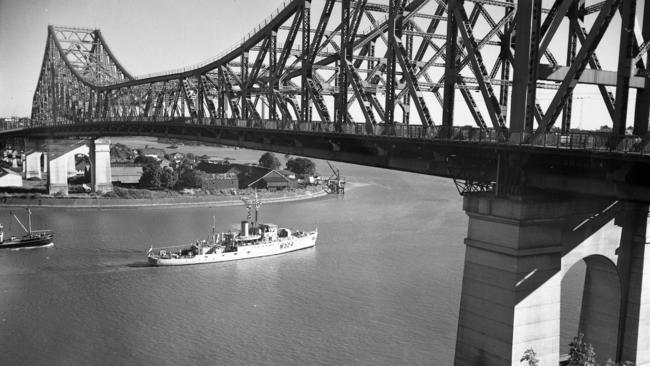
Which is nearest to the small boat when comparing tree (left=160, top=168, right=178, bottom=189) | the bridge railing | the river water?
the river water

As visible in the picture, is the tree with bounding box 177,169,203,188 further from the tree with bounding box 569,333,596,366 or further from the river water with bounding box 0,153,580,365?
the tree with bounding box 569,333,596,366

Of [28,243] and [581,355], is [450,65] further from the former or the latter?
[28,243]

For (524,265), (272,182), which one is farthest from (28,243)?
(272,182)

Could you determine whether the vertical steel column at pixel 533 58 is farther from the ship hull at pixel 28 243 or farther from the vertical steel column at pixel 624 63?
the ship hull at pixel 28 243

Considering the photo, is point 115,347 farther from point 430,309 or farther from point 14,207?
point 14,207

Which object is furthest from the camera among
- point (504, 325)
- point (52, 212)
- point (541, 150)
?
point (52, 212)

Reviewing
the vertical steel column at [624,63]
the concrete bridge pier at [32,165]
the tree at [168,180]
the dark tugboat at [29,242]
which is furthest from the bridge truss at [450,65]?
the concrete bridge pier at [32,165]

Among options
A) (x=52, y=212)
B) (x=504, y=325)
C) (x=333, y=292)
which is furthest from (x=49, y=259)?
(x=504, y=325)
